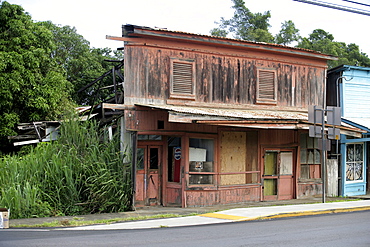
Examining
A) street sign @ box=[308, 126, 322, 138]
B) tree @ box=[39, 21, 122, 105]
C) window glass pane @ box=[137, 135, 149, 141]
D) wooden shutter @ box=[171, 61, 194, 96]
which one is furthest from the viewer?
tree @ box=[39, 21, 122, 105]

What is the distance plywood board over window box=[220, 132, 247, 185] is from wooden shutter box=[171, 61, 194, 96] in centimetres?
215

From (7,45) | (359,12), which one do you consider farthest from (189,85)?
(7,45)

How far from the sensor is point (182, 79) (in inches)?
691

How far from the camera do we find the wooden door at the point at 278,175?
1894 cm

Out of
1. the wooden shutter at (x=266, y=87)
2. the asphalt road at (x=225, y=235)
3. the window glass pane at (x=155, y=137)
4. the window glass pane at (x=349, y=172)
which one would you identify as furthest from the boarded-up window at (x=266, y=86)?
the asphalt road at (x=225, y=235)

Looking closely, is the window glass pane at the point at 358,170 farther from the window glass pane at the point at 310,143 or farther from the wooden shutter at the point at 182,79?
the wooden shutter at the point at 182,79

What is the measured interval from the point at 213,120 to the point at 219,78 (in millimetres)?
3255

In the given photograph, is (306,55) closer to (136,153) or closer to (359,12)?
(359,12)

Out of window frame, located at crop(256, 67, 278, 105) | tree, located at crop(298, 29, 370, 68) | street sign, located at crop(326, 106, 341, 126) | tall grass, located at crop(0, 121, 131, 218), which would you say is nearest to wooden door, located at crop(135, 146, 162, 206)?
tall grass, located at crop(0, 121, 131, 218)

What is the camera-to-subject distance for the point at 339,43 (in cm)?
5072

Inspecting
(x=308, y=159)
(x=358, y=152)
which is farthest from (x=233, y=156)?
(x=358, y=152)

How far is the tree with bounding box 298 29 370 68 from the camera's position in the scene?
4566 centimetres

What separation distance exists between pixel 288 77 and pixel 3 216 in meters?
13.0

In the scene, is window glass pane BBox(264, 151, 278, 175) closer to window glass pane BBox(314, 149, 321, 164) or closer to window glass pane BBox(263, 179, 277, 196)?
window glass pane BBox(263, 179, 277, 196)
